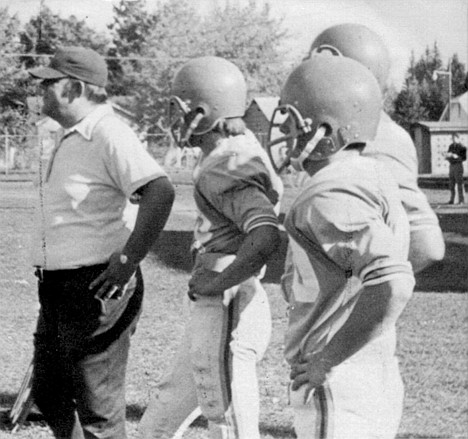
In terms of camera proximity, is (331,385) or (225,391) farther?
(225,391)

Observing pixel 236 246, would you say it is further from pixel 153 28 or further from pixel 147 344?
pixel 153 28

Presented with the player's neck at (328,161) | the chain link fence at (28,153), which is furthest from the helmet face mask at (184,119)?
the chain link fence at (28,153)

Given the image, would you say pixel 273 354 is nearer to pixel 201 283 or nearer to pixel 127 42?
pixel 201 283

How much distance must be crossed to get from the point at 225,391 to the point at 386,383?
967 mm

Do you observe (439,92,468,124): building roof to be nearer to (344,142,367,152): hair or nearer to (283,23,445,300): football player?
(283,23,445,300): football player

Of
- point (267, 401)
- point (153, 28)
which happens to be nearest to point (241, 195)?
point (267, 401)

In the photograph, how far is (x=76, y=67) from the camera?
346 centimetres

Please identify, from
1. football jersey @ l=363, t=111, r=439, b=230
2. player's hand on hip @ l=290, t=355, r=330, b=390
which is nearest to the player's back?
football jersey @ l=363, t=111, r=439, b=230

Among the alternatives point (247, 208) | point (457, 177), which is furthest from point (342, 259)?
point (457, 177)

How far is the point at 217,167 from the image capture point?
308 centimetres

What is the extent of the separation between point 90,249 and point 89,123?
0.43 m

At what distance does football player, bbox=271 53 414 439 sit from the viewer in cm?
211

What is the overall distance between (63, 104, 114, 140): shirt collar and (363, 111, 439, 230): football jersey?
1.09m

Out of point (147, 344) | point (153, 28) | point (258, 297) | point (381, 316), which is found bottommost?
point (153, 28)
